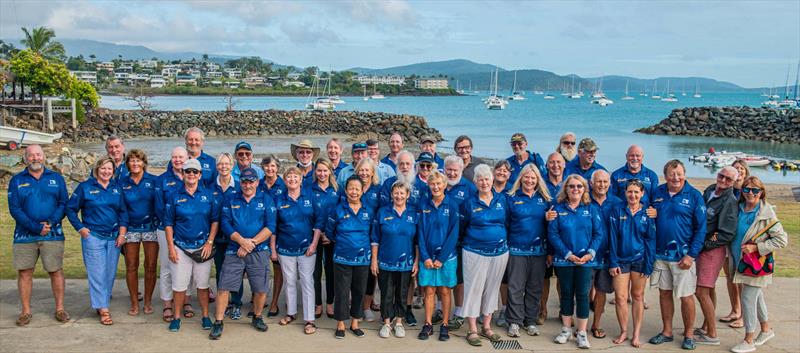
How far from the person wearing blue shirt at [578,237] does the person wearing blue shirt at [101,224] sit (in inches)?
174

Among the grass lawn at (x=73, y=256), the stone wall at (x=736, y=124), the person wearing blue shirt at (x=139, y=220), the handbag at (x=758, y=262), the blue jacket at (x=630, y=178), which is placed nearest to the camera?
the handbag at (x=758, y=262)

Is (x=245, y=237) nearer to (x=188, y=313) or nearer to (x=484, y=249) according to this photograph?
(x=188, y=313)

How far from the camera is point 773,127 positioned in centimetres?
5797

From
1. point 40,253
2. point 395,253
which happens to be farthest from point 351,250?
point 40,253

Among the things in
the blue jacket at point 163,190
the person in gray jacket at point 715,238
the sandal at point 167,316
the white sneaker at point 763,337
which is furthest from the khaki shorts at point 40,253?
the white sneaker at point 763,337

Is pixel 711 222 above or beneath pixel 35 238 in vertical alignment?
above

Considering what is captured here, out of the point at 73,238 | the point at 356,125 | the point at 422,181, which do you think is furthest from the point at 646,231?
the point at 356,125

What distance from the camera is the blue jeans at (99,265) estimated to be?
685cm

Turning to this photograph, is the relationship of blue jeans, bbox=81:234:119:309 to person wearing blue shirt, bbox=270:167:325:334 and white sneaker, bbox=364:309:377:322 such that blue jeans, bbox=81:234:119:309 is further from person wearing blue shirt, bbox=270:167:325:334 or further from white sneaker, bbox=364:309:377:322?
white sneaker, bbox=364:309:377:322

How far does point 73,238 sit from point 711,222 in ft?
30.9

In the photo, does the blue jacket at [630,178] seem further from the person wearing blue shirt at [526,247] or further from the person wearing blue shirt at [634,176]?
the person wearing blue shirt at [526,247]

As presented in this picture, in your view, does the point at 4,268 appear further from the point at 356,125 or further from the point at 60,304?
the point at 356,125

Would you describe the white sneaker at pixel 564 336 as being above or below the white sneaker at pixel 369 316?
above

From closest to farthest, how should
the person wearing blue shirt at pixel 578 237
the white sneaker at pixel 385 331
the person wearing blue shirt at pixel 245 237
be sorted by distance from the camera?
the person wearing blue shirt at pixel 578 237
the person wearing blue shirt at pixel 245 237
the white sneaker at pixel 385 331
